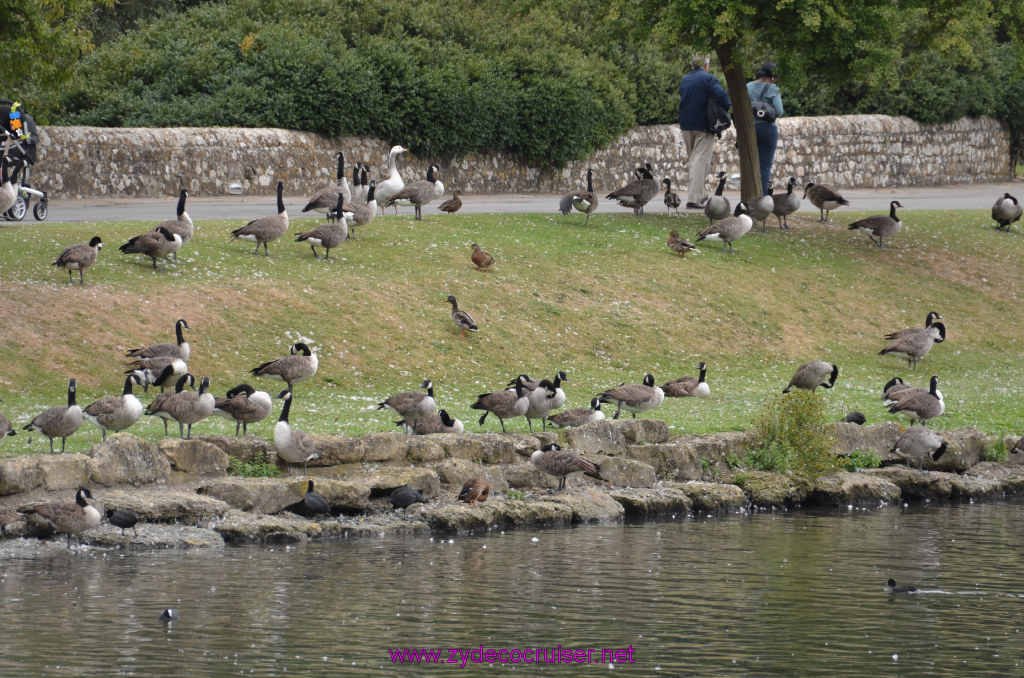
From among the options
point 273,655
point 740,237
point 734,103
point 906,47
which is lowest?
point 273,655

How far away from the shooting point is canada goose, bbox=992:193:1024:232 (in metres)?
38.2

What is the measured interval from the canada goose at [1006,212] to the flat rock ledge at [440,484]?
1760 centimetres

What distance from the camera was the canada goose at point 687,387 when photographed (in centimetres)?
2406

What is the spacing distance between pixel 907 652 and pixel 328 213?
1900 cm

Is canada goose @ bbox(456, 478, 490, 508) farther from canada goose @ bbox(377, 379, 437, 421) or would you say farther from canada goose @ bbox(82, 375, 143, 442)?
canada goose @ bbox(82, 375, 143, 442)

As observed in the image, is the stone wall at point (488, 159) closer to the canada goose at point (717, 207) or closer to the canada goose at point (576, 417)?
the canada goose at point (717, 207)

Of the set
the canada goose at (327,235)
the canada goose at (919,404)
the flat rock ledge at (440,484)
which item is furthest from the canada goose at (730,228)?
the flat rock ledge at (440,484)

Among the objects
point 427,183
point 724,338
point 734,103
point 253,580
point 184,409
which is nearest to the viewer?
point 253,580

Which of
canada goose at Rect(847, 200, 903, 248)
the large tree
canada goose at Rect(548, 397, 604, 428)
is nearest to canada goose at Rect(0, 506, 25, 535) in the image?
canada goose at Rect(548, 397, 604, 428)

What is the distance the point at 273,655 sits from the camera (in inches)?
485

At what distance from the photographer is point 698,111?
34.6 metres

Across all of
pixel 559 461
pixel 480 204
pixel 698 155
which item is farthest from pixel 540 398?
pixel 480 204

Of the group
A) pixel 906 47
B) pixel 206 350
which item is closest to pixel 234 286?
pixel 206 350

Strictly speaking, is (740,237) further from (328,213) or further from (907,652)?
(907,652)
